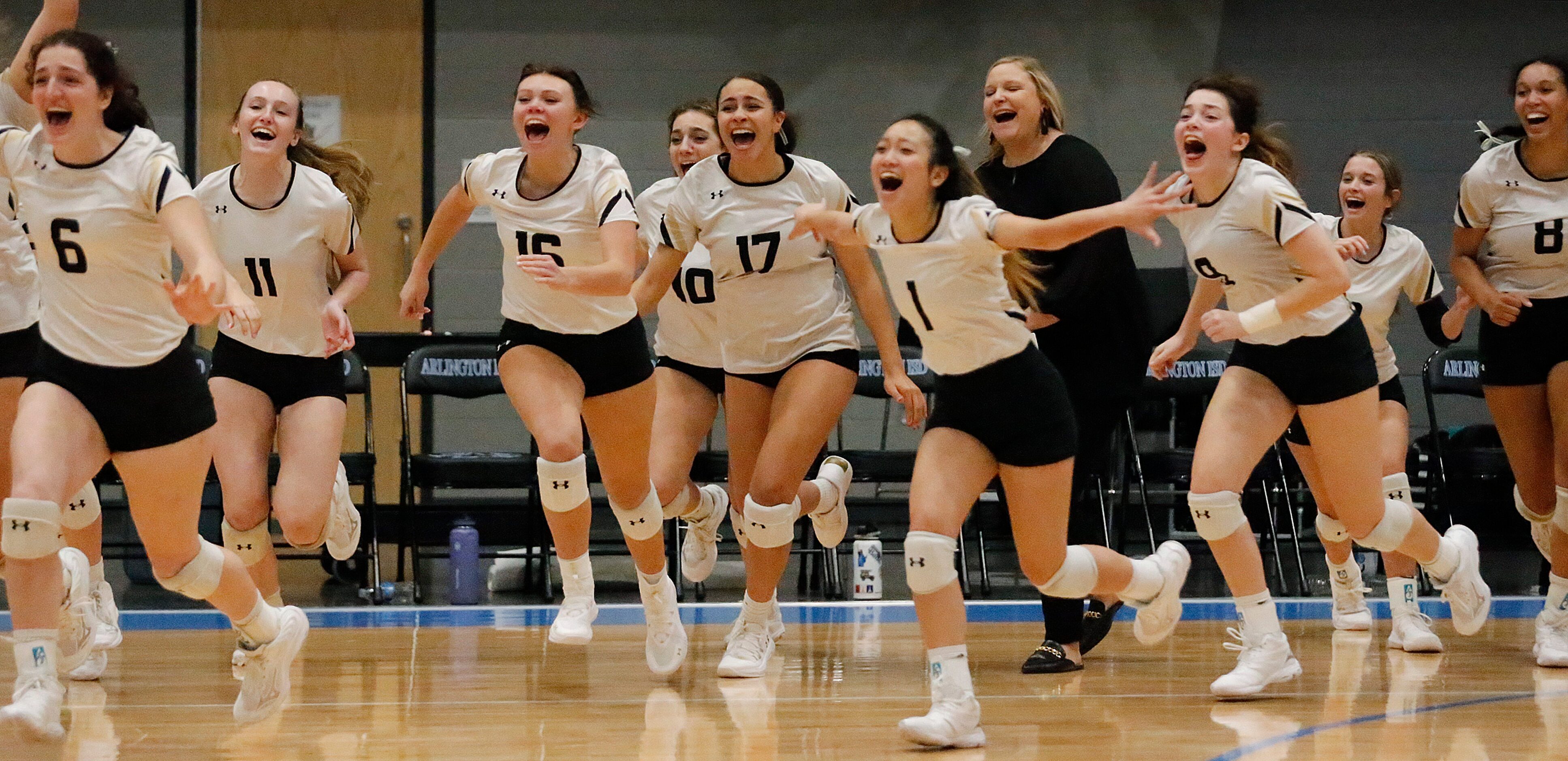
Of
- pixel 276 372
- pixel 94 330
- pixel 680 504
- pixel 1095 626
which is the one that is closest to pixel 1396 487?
pixel 1095 626

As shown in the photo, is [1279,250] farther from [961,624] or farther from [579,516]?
[579,516]

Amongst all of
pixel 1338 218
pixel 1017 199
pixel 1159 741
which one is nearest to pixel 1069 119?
pixel 1338 218

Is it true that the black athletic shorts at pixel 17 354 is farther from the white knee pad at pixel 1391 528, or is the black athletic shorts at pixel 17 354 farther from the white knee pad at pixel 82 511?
the white knee pad at pixel 1391 528

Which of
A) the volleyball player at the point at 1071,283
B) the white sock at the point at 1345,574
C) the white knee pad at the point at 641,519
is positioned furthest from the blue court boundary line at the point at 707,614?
the white knee pad at the point at 641,519

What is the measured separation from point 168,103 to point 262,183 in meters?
4.83

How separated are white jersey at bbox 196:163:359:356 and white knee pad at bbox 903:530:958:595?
211 cm

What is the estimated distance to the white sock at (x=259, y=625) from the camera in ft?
13.3

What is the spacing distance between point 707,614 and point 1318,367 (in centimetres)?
301

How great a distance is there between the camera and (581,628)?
4.80 m

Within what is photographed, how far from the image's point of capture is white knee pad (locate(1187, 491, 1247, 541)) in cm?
444

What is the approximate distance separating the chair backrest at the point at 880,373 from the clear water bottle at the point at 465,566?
1.98 metres

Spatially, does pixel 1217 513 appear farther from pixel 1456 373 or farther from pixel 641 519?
pixel 1456 373

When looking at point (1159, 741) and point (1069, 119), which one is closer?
point (1159, 741)

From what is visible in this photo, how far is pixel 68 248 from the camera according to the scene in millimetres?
3695
